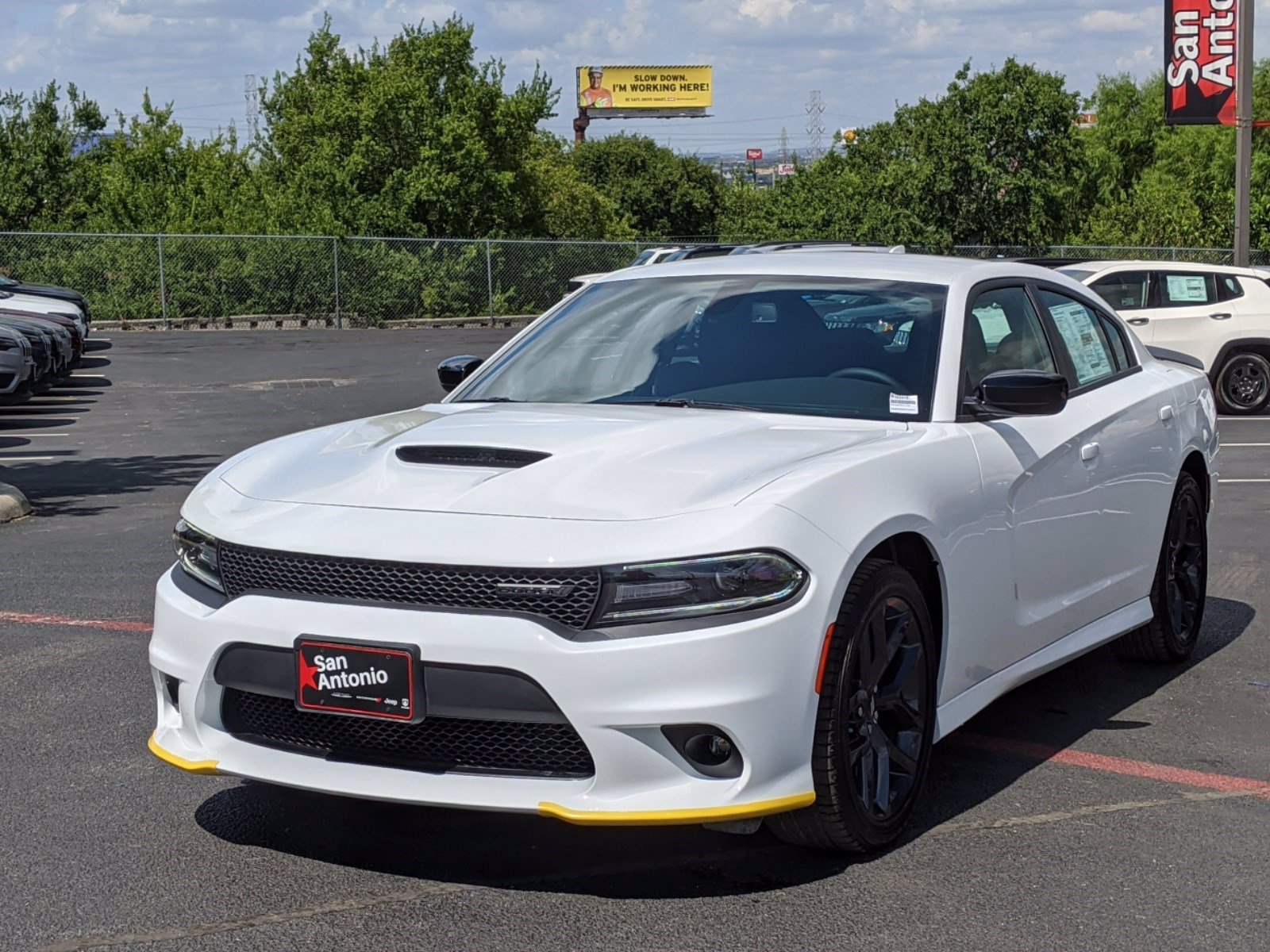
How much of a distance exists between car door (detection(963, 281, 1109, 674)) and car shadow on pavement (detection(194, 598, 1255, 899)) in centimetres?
A: 38

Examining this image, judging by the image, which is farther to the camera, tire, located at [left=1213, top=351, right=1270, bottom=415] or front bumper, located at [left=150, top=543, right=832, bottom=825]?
tire, located at [left=1213, top=351, right=1270, bottom=415]

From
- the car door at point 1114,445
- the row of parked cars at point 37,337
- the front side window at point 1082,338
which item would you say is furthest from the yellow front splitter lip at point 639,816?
the row of parked cars at point 37,337

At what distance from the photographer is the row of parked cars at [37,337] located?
1834cm

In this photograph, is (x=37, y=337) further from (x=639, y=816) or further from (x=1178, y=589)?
(x=639, y=816)

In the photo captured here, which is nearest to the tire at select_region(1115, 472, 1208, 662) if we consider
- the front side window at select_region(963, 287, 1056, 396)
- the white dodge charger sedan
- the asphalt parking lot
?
the asphalt parking lot

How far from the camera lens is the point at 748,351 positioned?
5.19 metres

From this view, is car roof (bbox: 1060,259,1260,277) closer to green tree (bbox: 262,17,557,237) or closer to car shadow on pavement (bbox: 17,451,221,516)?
car shadow on pavement (bbox: 17,451,221,516)

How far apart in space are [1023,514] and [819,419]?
69cm

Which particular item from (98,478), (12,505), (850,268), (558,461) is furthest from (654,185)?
(558,461)

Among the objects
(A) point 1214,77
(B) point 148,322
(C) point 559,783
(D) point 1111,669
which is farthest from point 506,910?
(B) point 148,322

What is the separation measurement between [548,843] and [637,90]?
465 feet

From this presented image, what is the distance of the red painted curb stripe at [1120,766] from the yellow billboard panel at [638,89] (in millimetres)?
138786

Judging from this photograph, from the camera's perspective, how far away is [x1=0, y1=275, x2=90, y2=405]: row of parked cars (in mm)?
18344

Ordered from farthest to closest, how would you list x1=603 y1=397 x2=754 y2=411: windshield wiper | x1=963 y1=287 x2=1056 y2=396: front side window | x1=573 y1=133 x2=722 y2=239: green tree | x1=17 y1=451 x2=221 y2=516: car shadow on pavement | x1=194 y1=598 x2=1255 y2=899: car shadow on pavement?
x1=573 y1=133 x2=722 y2=239: green tree, x1=17 y1=451 x2=221 y2=516: car shadow on pavement, x1=963 y1=287 x2=1056 y2=396: front side window, x1=603 y1=397 x2=754 y2=411: windshield wiper, x1=194 y1=598 x2=1255 y2=899: car shadow on pavement
